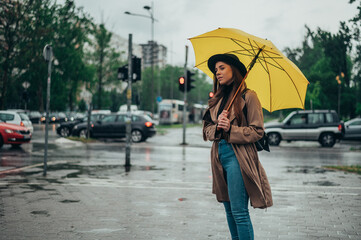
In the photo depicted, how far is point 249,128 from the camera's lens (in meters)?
3.54

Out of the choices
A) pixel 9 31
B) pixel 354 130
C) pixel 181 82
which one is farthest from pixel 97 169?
pixel 9 31

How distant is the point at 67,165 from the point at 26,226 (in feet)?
22.3

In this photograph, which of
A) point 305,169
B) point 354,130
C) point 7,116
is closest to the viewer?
point 305,169

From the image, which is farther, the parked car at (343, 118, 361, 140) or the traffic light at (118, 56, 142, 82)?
the parked car at (343, 118, 361, 140)

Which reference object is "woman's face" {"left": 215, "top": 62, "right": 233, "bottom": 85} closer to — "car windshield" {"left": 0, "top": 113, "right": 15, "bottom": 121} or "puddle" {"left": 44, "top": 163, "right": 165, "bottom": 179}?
"puddle" {"left": 44, "top": 163, "right": 165, "bottom": 179}

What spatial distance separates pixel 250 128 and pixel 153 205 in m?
3.69

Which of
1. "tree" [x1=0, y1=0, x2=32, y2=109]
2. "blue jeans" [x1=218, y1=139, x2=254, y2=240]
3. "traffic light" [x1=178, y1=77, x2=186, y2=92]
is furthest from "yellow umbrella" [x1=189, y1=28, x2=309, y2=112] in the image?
"tree" [x1=0, y1=0, x2=32, y2=109]

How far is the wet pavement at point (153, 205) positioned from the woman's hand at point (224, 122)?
202 cm

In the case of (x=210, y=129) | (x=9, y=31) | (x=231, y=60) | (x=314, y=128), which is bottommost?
(x=314, y=128)

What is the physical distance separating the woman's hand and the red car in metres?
15.0

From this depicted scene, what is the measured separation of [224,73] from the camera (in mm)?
3787

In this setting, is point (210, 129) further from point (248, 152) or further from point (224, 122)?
point (248, 152)

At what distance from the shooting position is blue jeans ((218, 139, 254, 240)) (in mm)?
3541

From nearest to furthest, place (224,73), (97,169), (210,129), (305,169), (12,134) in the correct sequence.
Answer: (210,129)
(224,73)
(97,169)
(305,169)
(12,134)
